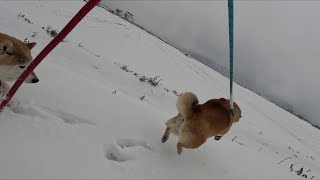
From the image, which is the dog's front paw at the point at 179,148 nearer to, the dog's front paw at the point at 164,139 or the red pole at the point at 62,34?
the dog's front paw at the point at 164,139

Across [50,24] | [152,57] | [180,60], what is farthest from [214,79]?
[50,24]

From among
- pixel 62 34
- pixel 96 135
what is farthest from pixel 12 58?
pixel 62 34

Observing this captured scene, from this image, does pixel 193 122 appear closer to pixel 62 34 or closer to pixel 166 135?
pixel 166 135

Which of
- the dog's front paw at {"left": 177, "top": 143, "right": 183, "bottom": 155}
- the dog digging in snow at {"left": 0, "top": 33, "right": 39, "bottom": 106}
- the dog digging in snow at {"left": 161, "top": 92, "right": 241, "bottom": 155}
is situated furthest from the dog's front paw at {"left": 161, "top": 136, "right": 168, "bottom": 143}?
the dog digging in snow at {"left": 0, "top": 33, "right": 39, "bottom": 106}

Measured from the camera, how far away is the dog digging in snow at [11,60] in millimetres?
4672

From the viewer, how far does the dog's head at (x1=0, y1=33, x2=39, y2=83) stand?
184 inches

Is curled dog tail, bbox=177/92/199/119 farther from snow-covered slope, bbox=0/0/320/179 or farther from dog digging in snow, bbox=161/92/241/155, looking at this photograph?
snow-covered slope, bbox=0/0/320/179

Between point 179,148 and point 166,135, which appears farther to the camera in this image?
point 166,135

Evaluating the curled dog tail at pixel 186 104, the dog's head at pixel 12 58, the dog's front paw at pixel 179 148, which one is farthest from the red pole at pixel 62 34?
the dog's front paw at pixel 179 148

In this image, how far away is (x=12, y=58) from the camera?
4828 mm

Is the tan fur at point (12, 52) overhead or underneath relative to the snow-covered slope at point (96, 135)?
overhead

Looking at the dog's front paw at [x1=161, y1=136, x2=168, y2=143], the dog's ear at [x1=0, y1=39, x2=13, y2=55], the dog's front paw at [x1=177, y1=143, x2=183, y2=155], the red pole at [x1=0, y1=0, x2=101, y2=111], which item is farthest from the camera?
the dog's front paw at [x1=161, y1=136, x2=168, y2=143]

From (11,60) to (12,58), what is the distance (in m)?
0.03

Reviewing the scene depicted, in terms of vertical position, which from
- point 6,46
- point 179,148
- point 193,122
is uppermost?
point 6,46
